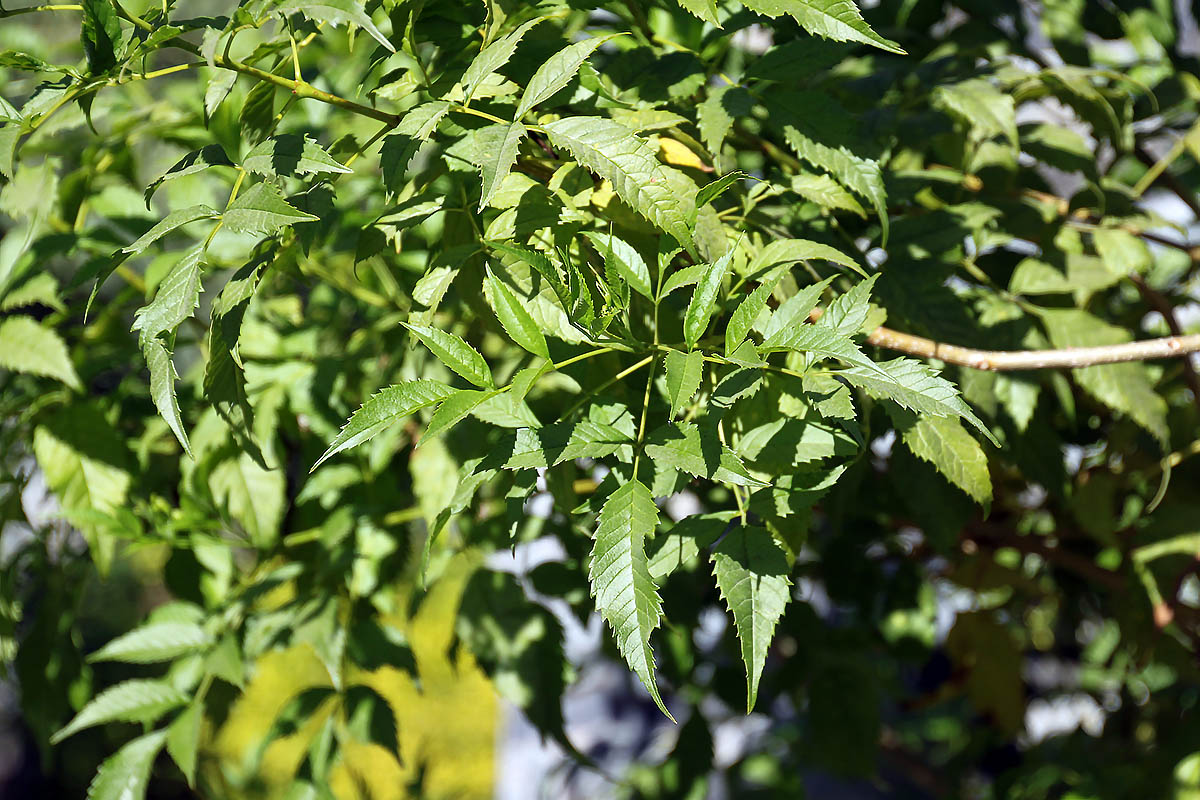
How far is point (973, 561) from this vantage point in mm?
1246

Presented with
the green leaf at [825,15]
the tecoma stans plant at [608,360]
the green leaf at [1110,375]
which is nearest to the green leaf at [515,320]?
the tecoma stans plant at [608,360]

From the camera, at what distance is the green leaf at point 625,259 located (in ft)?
1.92

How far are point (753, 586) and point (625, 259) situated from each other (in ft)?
0.70

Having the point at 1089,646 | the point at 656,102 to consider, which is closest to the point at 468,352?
the point at 656,102

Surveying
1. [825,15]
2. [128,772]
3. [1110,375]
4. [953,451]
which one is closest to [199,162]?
[825,15]

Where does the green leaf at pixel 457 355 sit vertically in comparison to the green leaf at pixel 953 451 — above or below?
above

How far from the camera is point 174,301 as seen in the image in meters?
0.59

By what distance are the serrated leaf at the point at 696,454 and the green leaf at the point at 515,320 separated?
0.29ft

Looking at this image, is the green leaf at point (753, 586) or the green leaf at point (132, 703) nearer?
the green leaf at point (753, 586)

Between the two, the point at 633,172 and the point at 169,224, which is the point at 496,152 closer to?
the point at 633,172

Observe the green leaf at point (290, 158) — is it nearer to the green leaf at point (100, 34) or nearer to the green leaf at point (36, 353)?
the green leaf at point (100, 34)

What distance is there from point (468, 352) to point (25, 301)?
64cm

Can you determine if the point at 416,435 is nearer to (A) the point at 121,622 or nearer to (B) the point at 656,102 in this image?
(B) the point at 656,102

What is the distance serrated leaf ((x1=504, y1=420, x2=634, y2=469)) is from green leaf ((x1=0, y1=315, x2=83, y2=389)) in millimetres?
582
